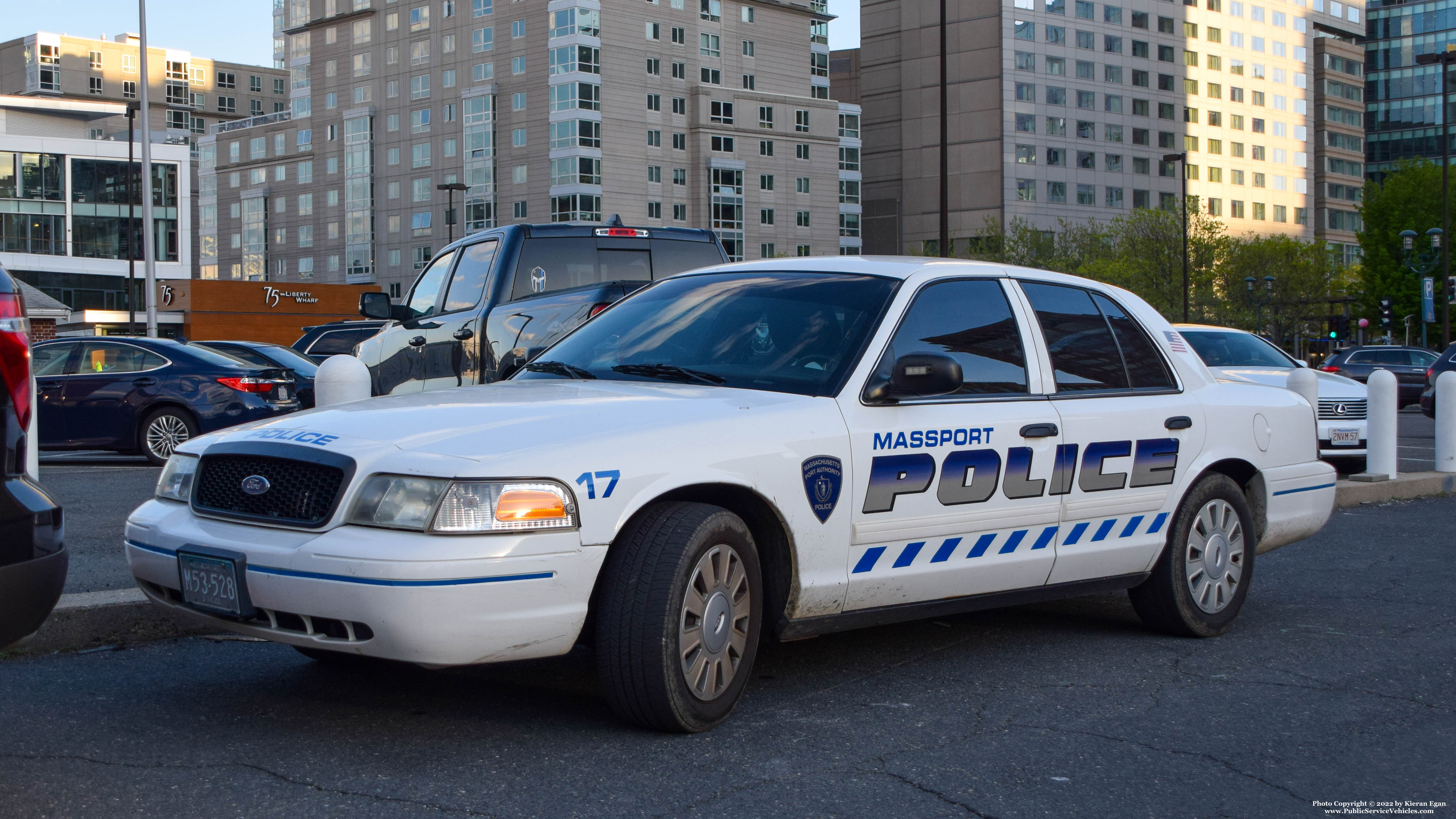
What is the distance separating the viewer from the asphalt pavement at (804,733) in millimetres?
3756

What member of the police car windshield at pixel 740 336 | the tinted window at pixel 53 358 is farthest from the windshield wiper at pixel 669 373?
the tinted window at pixel 53 358

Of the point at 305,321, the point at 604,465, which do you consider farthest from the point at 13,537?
the point at 305,321

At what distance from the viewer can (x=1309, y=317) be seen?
236 ft

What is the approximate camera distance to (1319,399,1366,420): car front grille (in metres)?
14.0

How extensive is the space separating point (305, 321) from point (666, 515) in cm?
6550

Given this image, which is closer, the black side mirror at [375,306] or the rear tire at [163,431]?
the black side mirror at [375,306]

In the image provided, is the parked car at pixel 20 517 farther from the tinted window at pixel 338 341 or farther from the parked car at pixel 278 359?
the tinted window at pixel 338 341

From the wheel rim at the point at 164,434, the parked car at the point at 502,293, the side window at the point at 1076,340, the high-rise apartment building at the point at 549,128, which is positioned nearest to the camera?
the side window at the point at 1076,340

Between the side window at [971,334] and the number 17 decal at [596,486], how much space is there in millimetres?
1387

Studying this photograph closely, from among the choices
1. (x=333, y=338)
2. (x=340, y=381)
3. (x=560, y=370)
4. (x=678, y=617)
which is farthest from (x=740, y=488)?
Result: (x=333, y=338)

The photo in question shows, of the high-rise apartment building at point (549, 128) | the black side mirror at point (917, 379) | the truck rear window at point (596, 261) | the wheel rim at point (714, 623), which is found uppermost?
the high-rise apartment building at point (549, 128)

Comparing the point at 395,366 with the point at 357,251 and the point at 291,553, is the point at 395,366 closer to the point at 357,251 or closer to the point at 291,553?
the point at 291,553

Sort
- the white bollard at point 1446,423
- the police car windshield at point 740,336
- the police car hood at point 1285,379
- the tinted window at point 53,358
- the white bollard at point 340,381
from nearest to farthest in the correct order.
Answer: the police car windshield at point 740,336
the white bollard at point 340,381
the white bollard at point 1446,423
the police car hood at point 1285,379
the tinted window at point 53,358

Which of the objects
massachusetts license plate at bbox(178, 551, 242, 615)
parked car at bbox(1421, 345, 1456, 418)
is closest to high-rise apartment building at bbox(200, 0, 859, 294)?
parked car at bbox(1421, 345, 1456, 418)
